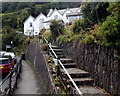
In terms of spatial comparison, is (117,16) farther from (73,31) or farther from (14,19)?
(14,19)

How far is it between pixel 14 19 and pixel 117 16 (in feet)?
130

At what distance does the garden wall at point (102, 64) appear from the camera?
422cm

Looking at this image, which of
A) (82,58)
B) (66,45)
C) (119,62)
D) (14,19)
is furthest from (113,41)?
(14,19)

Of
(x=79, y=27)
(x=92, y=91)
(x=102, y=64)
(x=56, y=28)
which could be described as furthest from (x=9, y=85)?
(x=56, y=28)

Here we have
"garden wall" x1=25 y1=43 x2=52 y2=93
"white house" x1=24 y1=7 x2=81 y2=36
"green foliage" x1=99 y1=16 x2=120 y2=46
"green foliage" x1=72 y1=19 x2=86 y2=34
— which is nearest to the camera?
"green foliage" x1=99 y1=16 x2=120 y2=46

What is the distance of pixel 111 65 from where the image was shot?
4.45 m

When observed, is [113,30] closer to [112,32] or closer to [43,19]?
[112,32]

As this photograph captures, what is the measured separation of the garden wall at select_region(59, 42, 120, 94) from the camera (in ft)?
13.8

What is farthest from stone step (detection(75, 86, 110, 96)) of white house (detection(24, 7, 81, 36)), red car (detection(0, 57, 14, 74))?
white house (detection(24, 7, 81, 36))

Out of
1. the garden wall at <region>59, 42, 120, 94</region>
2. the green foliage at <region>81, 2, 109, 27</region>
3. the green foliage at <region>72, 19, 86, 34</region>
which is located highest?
the green foliage at <region>81, 2, 109, 27</region>

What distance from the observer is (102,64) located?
4.95 m

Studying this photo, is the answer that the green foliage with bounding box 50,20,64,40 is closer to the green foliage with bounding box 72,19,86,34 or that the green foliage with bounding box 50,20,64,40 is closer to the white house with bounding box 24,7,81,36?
the green foliage with bounding box 72,19,86,34

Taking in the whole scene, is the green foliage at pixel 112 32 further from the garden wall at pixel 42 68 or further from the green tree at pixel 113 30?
the garden wall at pixel 42 68

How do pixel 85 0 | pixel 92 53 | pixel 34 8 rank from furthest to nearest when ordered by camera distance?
pixel 34 8 → pixel 85 0 → pixel 92 53
